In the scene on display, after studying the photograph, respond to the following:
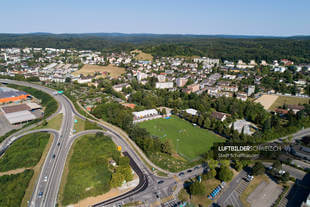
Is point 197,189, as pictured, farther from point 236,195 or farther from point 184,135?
point 184,135

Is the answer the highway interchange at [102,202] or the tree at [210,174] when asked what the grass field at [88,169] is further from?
the tree at [210,174]

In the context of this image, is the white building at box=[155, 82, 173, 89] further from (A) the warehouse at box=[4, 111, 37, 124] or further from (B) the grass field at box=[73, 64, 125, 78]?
(A) the warehouse at box=[4, 111, 37, 124]

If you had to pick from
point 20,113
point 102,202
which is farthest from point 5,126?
point 102,202

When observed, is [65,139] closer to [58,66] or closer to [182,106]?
[182,106]

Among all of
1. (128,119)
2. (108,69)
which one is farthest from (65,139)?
(108,69)

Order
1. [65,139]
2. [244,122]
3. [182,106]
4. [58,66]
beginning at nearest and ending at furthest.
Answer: [65,139] → [244,122] → [182,106] → [58,66]

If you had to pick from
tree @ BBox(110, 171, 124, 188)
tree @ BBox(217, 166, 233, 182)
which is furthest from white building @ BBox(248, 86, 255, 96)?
tree @ BBox(110, 171, 124, 188)

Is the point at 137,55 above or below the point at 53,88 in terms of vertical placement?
above
